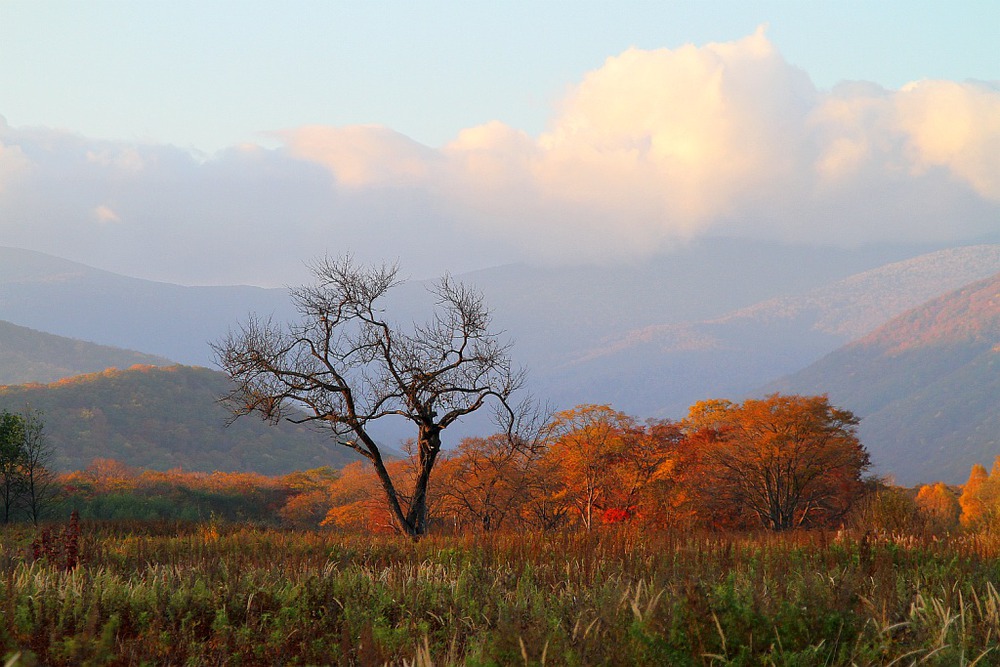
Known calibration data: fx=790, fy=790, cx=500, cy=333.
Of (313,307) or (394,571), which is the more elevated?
(313,307)

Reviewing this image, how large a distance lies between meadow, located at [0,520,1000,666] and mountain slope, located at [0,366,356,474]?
330 ft

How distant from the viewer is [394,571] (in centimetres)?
831

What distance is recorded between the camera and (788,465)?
3925 centimetres

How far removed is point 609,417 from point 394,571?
37169 millimetres

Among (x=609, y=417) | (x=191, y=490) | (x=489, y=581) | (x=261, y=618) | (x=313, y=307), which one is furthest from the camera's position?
(x=191, y=490)

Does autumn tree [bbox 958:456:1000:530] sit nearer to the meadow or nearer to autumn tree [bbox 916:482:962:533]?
autumn tree [bbox 916:482:962:533]

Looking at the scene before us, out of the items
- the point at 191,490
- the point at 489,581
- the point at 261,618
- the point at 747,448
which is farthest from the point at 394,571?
the point at 191,490

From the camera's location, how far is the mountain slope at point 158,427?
11188 centimetres

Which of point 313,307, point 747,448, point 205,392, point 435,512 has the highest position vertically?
point 205,392

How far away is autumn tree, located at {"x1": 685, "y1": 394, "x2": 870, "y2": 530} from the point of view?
39.1 metres

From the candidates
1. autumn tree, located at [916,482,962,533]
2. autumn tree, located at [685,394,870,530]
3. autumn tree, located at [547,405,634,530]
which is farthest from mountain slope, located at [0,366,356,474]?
autumn tree, located at [916,482,962,533]

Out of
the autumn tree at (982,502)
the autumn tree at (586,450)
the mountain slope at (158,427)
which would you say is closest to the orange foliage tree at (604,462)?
the autumn tree at (586,450)

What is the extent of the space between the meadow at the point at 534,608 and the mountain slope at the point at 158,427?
100 metres

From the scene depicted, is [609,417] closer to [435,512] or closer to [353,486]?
[435,512]
